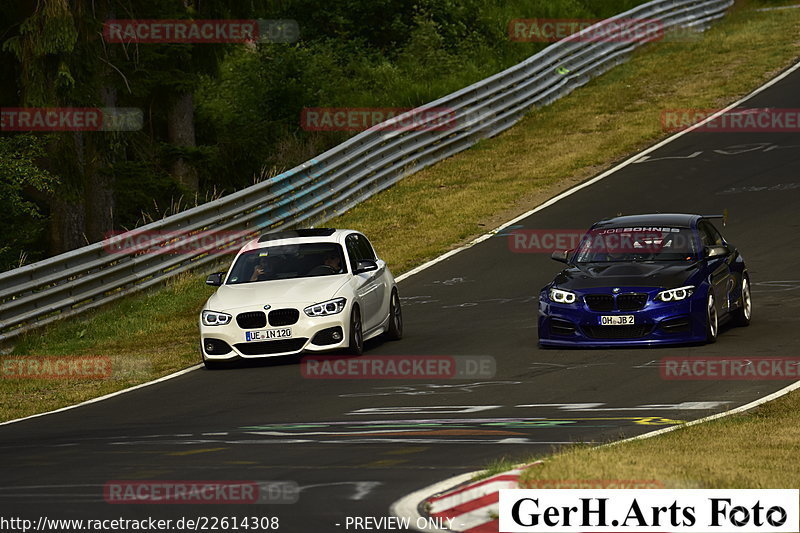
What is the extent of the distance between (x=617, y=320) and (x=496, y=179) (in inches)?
526

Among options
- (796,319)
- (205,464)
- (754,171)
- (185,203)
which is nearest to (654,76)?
(754,171)

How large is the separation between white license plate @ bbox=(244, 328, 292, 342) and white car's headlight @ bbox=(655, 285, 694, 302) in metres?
4.27

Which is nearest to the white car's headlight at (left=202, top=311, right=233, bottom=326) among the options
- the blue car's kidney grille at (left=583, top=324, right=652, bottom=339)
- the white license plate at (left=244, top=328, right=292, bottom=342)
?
the white license plate at (left=244, top=328, right=292, bottom=342)

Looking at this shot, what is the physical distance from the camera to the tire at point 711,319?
14930mm

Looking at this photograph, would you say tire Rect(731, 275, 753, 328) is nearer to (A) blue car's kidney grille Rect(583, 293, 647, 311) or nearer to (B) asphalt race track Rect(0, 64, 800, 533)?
(B) asphalt race track Rect(0, 64, 800, 533)

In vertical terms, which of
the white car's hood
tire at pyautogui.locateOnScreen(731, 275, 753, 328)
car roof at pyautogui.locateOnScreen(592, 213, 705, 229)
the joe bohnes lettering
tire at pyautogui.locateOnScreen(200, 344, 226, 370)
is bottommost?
tire at pyautogui.locateOnScreen(200, 344, 226, 370)

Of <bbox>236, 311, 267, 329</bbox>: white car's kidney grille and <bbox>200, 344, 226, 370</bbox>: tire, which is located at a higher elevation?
<bbox>236, 311, 267, 329</bbox>: white car's kidney grille

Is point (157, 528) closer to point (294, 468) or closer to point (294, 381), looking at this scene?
point (294, 468)

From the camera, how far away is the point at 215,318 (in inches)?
624

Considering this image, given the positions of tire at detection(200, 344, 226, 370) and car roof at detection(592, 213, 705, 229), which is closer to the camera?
tire at detection(200, 344, 226, 370)

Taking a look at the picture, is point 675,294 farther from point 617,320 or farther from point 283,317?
point 283,317

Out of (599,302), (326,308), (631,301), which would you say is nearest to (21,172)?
(326,308)

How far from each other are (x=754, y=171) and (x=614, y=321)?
12.7 m

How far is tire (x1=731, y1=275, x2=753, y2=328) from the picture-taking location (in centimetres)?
1625
